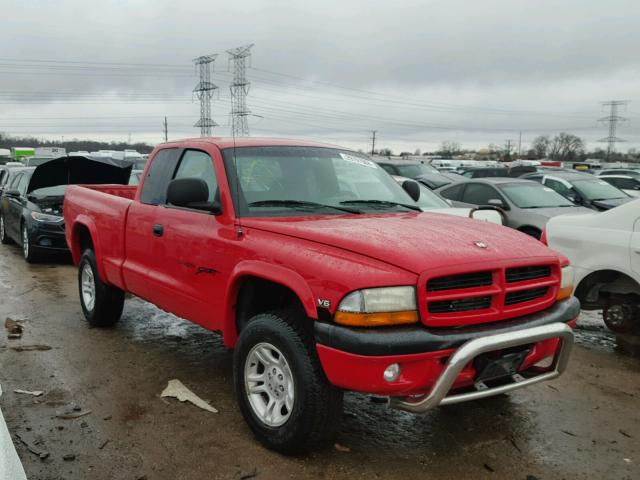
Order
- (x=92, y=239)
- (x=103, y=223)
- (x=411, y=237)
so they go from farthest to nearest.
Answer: (x=92, y=239)
(x=103, y=223)
(x=411, y=237)

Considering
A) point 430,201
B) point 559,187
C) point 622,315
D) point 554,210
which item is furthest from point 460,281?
point 559,187

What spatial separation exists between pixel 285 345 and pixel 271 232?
72 centimetres

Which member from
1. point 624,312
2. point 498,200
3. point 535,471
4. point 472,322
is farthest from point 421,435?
point 498,200

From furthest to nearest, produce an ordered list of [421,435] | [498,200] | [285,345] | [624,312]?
1. [498,200]
2. [624,312]
3. [421,435]
4. [285,345]

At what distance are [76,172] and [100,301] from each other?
18.3 feet

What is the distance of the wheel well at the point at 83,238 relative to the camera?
6.34 metres

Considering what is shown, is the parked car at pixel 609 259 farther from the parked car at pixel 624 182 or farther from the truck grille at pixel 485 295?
the parked car at pixel 624 182

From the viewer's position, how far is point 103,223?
5.71 meters

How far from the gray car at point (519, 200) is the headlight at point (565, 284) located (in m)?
6.28

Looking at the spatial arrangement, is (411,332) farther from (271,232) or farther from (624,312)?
(624,312)

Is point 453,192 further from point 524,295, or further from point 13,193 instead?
point 524,295

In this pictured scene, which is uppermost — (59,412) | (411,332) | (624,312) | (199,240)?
(199,240)

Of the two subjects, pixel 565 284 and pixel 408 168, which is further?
pixel 408 168

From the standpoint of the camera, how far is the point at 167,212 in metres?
4.65
